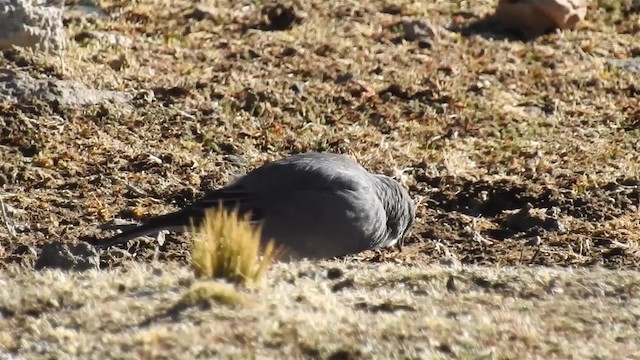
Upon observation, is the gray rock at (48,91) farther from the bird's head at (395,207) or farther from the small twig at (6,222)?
the bird's head at (395,207)

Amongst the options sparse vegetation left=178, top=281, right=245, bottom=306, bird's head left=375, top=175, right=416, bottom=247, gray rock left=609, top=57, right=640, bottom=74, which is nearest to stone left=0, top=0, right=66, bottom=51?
bird's head left=375, top=175, right=416, bottom=247

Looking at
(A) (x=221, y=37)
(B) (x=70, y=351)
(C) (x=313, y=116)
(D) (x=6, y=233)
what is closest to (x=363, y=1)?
(A) (x=221, y=37)

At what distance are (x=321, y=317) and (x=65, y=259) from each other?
6.31 feet

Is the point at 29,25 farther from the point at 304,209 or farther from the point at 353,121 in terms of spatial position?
the point at 304,209

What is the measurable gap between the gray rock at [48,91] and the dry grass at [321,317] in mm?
3459

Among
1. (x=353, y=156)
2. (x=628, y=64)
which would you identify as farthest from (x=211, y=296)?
(x=628, y=64)

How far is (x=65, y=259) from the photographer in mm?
6246

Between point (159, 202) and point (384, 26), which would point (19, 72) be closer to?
point (159, 202)

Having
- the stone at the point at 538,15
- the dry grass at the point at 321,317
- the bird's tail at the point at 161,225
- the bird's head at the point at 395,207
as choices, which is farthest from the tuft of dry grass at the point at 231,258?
the stone at the point at 538,15

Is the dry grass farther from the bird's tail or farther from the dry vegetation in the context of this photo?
the bird's tail

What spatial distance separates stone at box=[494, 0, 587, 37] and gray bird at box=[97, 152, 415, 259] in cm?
509

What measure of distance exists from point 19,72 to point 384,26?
3.60m

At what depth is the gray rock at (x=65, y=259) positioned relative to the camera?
619 centimetres

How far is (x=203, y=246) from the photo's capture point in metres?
5.30
